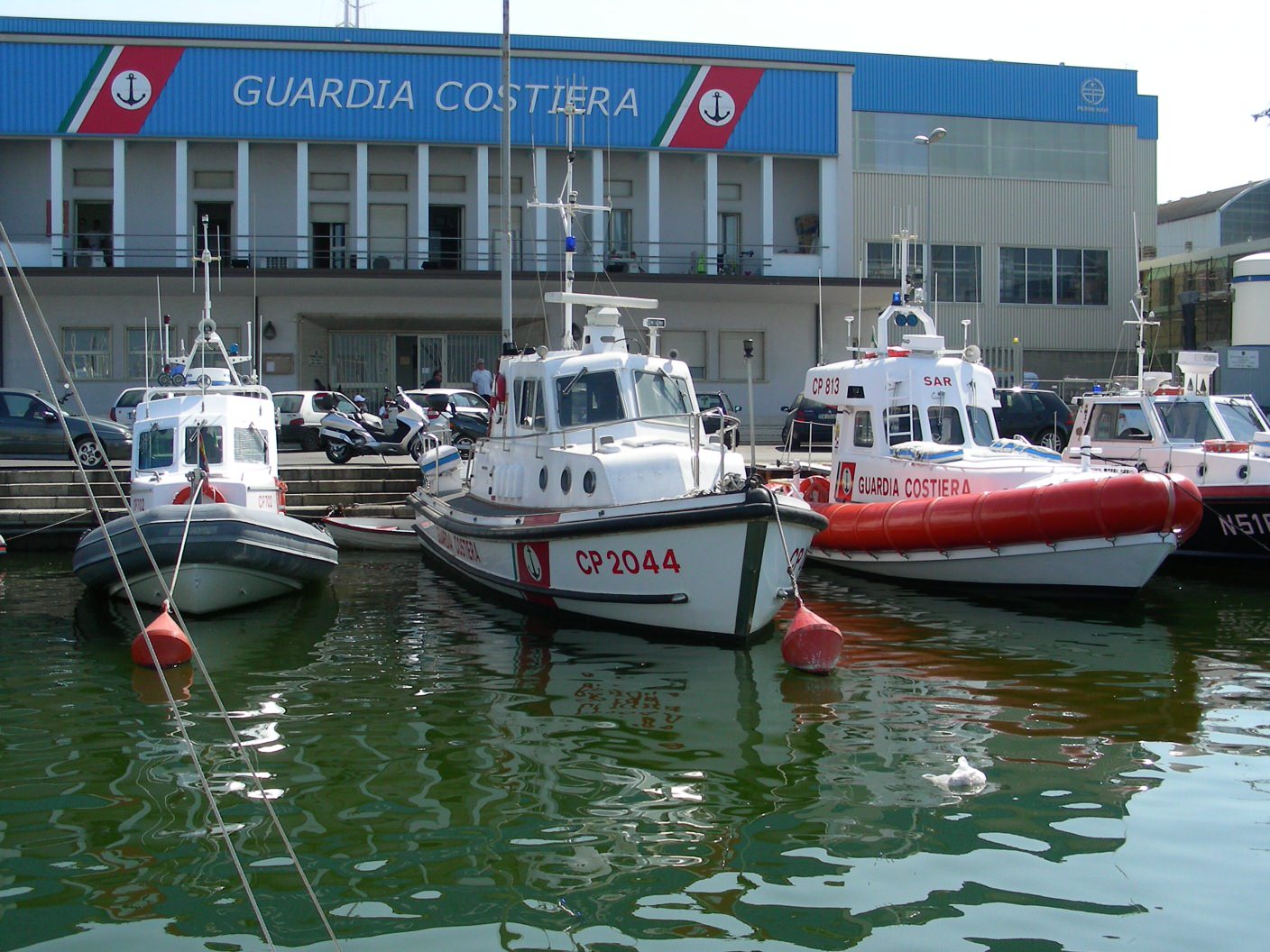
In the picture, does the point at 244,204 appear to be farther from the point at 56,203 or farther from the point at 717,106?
the point at 717,106

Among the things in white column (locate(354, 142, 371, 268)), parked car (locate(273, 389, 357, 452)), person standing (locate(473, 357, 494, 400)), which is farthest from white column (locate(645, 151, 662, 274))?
parked car (locate(273, 389, 357, 452))

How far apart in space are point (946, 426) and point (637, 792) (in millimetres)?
9066

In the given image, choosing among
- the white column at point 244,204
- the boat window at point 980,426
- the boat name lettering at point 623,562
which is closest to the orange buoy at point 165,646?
the boat name lettering at point 623,562

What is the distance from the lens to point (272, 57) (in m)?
30.5

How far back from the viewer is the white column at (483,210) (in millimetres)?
31312

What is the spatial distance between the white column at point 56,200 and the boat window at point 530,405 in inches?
860

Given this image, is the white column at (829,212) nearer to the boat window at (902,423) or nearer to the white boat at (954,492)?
the white boat at (954,492)

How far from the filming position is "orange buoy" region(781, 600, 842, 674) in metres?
9.59

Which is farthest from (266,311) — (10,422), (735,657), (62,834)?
(62,834)

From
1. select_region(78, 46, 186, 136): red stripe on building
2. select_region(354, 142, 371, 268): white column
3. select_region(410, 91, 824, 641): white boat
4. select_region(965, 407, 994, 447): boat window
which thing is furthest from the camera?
select_region(354, 142, 371, 268): white column

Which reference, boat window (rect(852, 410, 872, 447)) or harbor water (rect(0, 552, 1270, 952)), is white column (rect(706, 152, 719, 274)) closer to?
boat window (rect(852, 410, 872, 447))

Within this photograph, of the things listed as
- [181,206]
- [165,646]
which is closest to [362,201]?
[181,206]

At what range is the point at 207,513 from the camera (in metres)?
11.6

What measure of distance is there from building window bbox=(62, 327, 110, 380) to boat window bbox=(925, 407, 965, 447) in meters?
23.1
